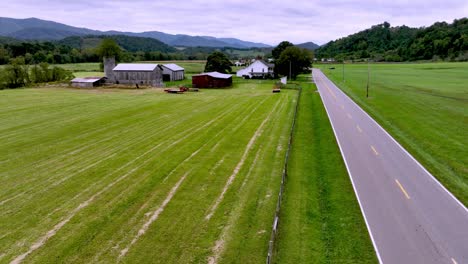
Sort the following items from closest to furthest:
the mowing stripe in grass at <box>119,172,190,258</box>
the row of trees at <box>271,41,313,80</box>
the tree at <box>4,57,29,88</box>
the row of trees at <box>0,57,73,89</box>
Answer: the mowing stripe in grass at <box>119,172,190,258</box> → the row of trees at <box>0,57,73,89</box> → the tree at <box>4,57,29,88</box> → the row of trees at <box>271,41,313,80</box>

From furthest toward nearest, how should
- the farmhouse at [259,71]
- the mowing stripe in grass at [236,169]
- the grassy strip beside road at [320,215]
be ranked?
the farmhouse at [259,71] → the mowing stripe in grass at [236,169] → the grassy strip beside road at [320,215]

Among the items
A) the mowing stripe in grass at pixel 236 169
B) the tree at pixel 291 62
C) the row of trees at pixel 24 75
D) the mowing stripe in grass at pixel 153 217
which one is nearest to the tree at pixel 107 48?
A: the row of trees at pixel 24 75

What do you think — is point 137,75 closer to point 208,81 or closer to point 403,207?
point 208,81

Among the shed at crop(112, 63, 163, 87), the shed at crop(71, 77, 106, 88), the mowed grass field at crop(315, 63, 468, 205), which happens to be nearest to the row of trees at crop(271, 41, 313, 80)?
the shed at crop(112, 63, 163, 87)

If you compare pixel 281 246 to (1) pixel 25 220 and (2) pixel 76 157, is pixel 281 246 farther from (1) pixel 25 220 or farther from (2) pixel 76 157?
(2) pixel 76 157

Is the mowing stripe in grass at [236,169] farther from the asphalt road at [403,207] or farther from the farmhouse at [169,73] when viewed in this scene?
the farmhouse at [169,73]

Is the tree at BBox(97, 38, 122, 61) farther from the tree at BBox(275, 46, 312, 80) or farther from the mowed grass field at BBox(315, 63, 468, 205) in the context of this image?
the mowed grass field at BBox(315, 63, 468, 205)

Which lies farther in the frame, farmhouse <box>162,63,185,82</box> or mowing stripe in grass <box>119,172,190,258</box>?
farmhouse <box>162,63,185,82</box>
